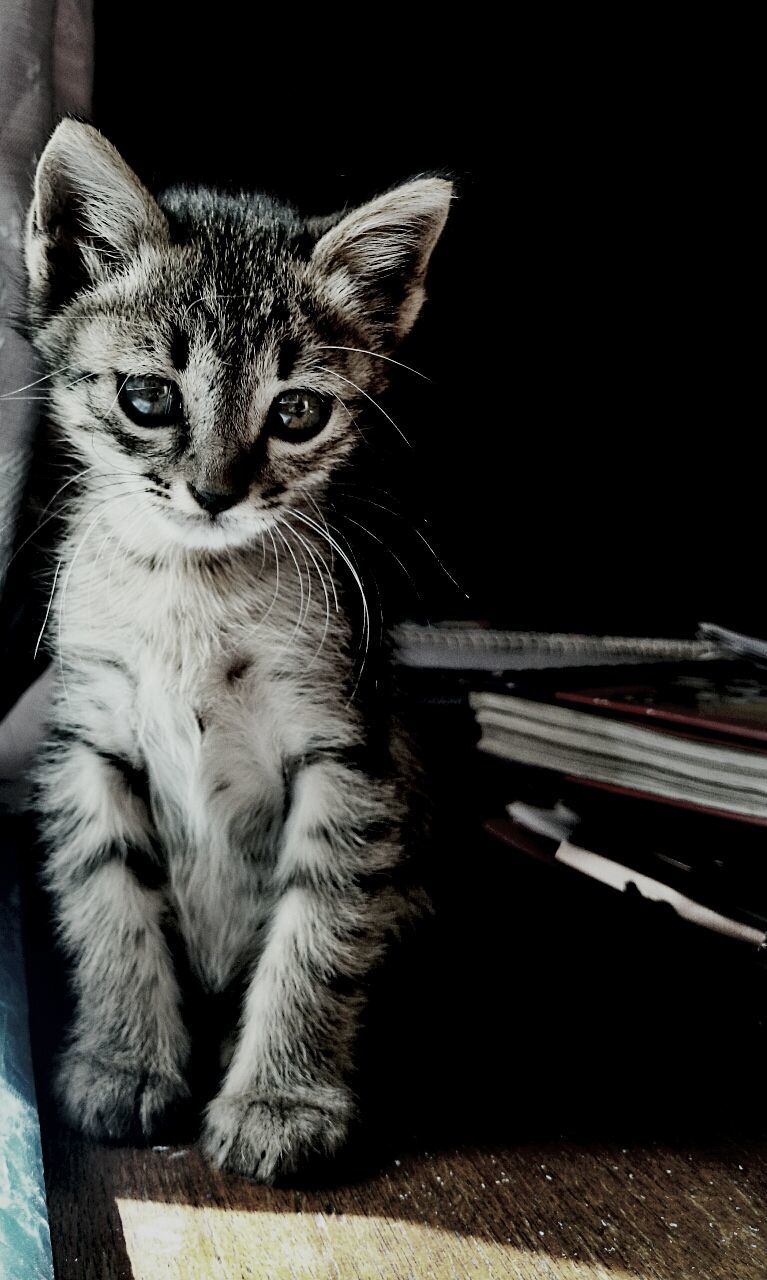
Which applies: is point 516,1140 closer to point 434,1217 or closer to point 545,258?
point 434,1217

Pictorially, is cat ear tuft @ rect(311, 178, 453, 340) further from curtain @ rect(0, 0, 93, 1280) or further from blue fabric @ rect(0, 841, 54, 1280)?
blue fabric @ rect(0, 841, 54, 1280)

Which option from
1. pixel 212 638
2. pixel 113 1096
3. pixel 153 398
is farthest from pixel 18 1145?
pixel 153 398

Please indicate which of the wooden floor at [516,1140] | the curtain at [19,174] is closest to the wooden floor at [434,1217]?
the wooden floor at [516,1140]

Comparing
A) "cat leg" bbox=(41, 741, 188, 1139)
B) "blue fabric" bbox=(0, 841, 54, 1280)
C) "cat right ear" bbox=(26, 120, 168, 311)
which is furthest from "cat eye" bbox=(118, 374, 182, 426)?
"blue fabric" bbox=(0, 841, 54, 1280)

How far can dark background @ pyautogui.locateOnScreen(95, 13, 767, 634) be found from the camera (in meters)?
0.95

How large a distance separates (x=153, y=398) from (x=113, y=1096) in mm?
469

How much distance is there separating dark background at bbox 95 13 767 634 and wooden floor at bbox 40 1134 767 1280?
0.59 m

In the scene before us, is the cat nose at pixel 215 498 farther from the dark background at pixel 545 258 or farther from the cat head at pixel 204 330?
the dark background at pixel 545 258

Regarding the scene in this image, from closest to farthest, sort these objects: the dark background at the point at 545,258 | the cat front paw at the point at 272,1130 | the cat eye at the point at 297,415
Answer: the cat front paw at the point at 272,1130
the cat eye at the point at 297,415
the dark background at the point at 545,258

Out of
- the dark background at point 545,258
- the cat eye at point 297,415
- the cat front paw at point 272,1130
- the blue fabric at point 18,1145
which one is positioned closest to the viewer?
the blue fabric at point 18,1145

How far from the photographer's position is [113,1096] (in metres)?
0.66

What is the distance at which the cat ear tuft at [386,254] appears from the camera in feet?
2.42

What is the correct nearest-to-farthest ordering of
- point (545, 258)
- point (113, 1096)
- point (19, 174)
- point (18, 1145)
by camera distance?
point (18, 1145) → point (113, 1096) → point (19, 174) → point (545, 258)

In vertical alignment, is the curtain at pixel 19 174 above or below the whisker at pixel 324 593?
above
